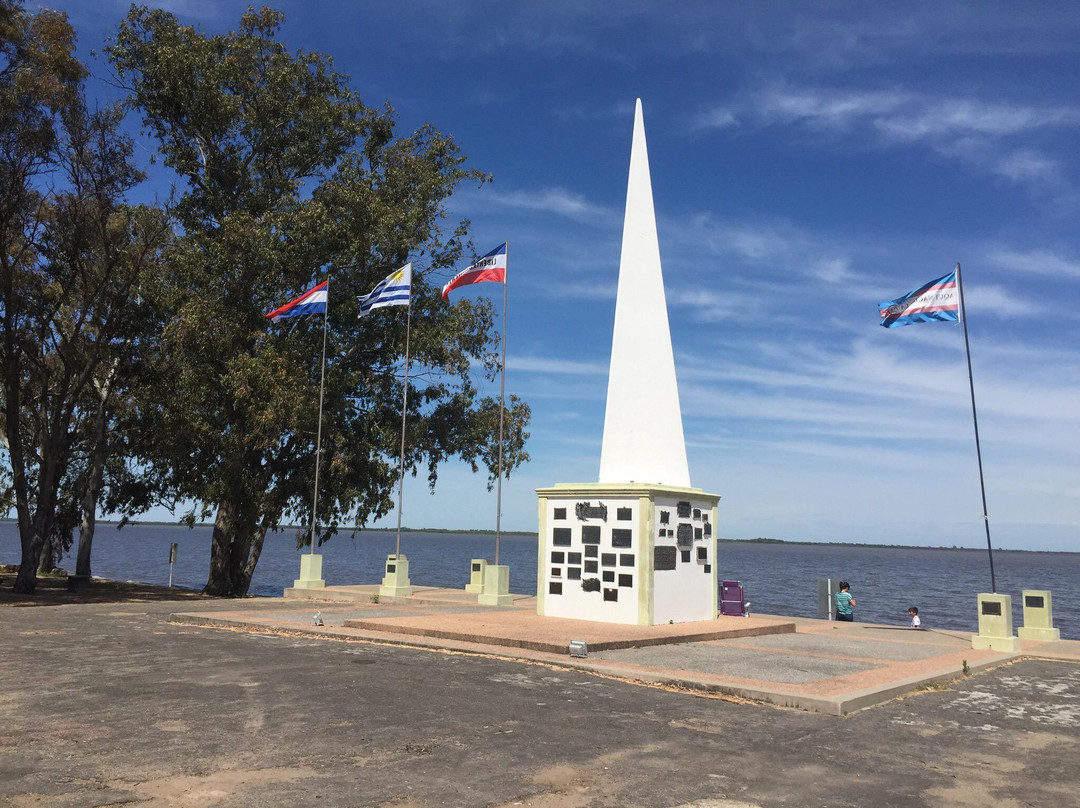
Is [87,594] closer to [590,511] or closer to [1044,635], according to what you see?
[590,511]

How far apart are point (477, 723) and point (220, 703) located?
2903 mm

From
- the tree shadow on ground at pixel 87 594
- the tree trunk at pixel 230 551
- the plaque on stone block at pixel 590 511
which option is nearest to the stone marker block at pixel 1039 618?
the plaque on stone block at pixel 590 511

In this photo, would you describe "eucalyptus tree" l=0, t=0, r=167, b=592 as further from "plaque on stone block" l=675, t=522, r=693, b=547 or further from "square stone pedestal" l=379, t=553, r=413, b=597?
"plaque on stone block" l=675, t=522, r=693, b=547

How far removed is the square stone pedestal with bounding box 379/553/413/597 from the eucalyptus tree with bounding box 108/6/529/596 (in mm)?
3962

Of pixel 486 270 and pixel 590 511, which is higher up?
pixel 486 270

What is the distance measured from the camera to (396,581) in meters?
25.5

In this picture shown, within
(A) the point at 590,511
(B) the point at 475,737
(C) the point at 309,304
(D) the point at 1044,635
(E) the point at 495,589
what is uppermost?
(C) the point at 309,304

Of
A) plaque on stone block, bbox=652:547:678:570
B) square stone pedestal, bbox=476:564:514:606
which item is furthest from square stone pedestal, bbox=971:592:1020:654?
square stone pedestal, bbox=476:564:514:606

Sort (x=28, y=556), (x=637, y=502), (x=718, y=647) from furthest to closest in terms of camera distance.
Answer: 1. (x=28, y=556)
2. (x=637, y=502)
3. (x=718, y=647)

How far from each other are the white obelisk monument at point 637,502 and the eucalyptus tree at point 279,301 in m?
10.9

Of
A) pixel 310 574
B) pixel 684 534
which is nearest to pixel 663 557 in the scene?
pixel 684 534

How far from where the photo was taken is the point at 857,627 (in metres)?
20.5

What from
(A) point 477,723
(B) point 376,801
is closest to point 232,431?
(A) point 477,723

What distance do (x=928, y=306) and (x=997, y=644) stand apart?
7.51 metres
